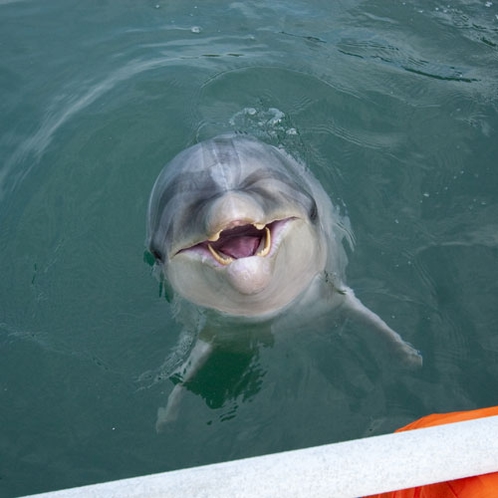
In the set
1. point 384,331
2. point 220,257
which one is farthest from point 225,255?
point 384,331

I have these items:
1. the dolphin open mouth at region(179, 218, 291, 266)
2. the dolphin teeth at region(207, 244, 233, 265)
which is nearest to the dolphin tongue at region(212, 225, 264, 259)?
the dolphin open mouth at region(179, 218, 291, 266)

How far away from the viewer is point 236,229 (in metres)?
4.07

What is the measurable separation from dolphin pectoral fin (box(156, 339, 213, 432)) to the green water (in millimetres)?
82

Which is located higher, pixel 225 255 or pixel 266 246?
pixel 266 246

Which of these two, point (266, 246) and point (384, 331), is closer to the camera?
point (266, 246)

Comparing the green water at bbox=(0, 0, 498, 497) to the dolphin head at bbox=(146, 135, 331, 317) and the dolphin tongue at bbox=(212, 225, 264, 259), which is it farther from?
the dolphin tongue at bbox=(212, 225, 264, 259)

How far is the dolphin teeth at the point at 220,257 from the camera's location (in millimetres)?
3797

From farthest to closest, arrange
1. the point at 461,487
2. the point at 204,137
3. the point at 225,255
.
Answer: the point at 204,137
the point at 225,255
the point at 461,487

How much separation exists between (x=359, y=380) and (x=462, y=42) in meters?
5.72

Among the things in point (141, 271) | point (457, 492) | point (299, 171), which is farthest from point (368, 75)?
point (457, 492)

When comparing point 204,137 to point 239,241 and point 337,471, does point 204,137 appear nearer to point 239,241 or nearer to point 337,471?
point 239,241

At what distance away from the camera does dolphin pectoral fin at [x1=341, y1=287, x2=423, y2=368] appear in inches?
→ 185

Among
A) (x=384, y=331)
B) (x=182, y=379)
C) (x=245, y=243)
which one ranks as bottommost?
(x=182, y=379)

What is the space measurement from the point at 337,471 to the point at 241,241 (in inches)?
83.3
